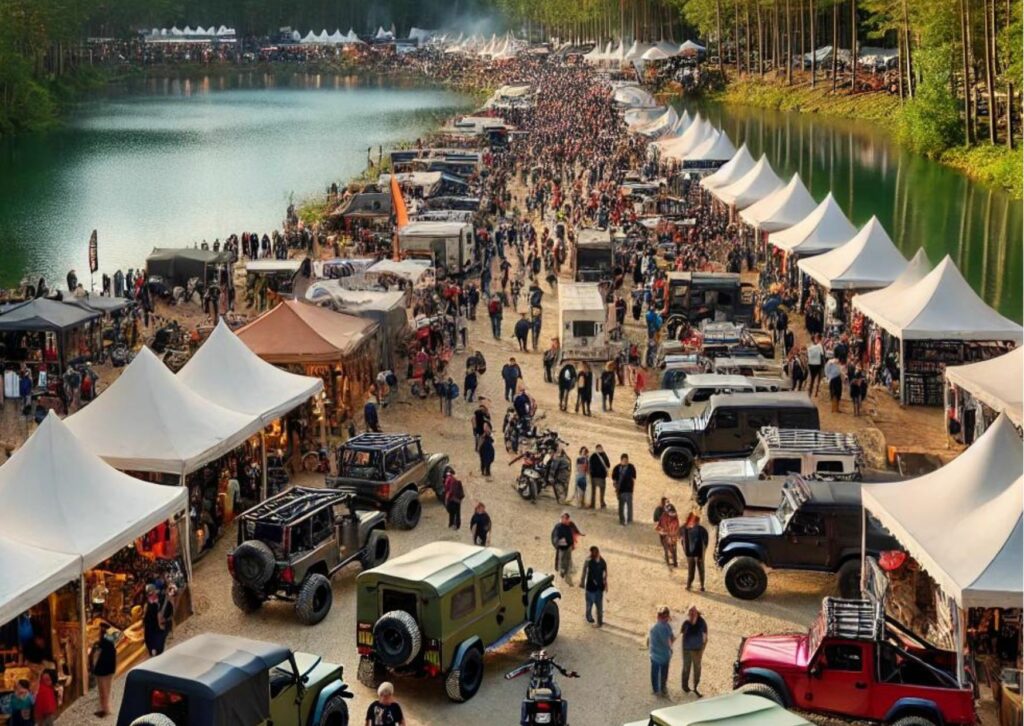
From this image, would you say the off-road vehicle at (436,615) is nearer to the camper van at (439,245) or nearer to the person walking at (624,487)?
the person walking at (624,487)

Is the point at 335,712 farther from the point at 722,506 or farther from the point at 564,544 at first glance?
the point at 722,506

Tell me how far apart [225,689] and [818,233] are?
93.7 feet

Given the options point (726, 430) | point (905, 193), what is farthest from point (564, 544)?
point (905, 193)

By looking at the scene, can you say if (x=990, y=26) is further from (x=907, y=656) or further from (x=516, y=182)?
(x=907, y=656)

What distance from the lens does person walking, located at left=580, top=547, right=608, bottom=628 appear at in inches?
717

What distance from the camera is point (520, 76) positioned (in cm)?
14575

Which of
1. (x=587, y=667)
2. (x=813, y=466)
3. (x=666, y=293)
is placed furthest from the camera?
(x=666, y=293)

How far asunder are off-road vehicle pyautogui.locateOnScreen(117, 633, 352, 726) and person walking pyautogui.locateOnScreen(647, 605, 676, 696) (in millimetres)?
3636

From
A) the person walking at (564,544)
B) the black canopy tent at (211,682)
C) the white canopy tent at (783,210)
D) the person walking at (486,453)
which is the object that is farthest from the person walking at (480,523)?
the white canopy tent at (783,210)

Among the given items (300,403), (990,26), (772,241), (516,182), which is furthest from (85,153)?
(300,403)

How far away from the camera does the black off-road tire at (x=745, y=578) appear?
63.6ft

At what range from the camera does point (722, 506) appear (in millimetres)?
22047

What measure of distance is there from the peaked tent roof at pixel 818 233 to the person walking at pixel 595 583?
72.0 ft

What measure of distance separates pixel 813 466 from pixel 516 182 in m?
49.3
